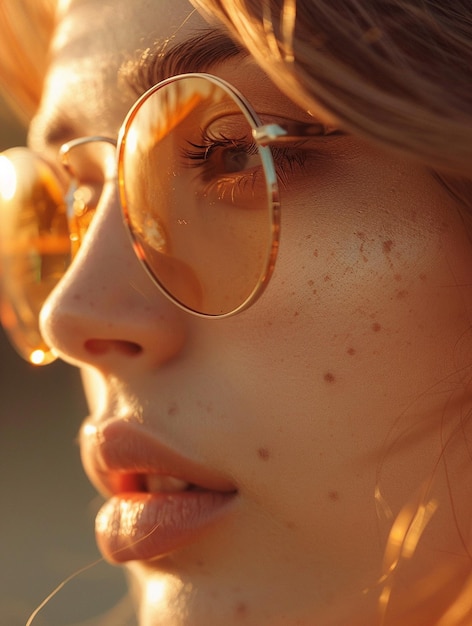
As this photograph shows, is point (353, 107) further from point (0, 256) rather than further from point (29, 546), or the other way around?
point (29, 546)

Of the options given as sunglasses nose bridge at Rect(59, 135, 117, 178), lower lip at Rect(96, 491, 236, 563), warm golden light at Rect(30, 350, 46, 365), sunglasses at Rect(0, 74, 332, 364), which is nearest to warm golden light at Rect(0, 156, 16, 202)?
sunglasses nose bridge at Rect(59, 135, 117, 178)

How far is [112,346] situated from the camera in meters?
1.16

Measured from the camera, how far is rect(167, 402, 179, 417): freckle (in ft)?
3.66

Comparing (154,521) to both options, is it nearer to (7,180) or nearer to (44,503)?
(7,180)

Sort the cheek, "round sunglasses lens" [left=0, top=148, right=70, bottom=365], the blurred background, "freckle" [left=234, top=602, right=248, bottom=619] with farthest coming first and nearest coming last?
the blurred background → "round sunglasses lens" [left=0, top=148, right=70, bottom=365] → "freckle" [left=234, top=602, right=248, bottom=619] → the cheek

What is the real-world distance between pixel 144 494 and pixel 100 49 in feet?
2.07

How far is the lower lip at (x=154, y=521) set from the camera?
3.70 feet

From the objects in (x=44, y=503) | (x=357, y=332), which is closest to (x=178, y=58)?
(x=357, y=332)

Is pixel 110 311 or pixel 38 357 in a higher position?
pixel 110 311

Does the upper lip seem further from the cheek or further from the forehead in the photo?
the forehead

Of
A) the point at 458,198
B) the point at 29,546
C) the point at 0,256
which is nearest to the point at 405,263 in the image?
the point at 458,198

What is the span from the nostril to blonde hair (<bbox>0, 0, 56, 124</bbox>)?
38.4 inches

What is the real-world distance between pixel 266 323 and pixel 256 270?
9 cm

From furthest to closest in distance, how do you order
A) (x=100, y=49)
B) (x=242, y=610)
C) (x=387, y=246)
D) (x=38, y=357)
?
(x=38, y=357) < (x=100, y=49) < (x=242, y=610) < (x=387, y=246)
